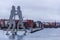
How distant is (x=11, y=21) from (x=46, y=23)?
42.3 metres

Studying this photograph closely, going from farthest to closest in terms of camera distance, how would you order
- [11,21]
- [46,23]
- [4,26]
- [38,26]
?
[46,23] < [38,26] < [4,26] < [11,21]

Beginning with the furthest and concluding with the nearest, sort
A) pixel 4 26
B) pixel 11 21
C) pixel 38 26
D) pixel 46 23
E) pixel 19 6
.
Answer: pixel 46 23 → pixel 38 26 → pixel 4 26 → pixel 11 21 → pixel 19 6

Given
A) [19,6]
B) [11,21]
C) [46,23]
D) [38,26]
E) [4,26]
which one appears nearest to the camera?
[19,6]

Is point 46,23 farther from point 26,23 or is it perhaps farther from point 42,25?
point 26,23

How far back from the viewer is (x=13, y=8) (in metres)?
37.2

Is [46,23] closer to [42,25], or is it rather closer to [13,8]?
[42,25]

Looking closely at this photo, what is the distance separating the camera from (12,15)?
38188 mm

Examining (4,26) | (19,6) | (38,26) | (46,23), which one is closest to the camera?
(19,6)

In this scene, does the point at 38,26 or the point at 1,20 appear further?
the point at 38,26

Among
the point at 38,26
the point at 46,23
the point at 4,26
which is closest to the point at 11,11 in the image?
the point at 4,26

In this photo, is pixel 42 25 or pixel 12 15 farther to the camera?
pixel 42 25

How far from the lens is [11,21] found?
39.4m

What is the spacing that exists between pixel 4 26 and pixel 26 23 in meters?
4.34

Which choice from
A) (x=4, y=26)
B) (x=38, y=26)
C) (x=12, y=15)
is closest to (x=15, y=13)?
(x=12, y=15)
